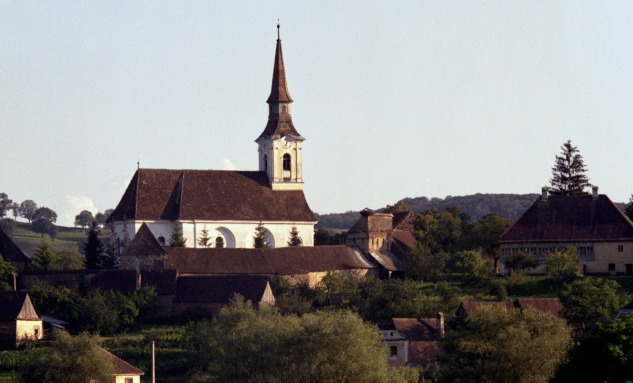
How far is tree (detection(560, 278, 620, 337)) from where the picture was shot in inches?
2518

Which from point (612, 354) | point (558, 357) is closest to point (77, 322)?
point (558, 357)

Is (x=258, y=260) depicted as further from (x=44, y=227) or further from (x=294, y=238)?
(x=44, y=227)

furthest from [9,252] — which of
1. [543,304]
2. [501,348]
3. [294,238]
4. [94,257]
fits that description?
[501,348]

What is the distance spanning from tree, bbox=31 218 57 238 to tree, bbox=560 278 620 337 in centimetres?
13745

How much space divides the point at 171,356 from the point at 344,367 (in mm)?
19072

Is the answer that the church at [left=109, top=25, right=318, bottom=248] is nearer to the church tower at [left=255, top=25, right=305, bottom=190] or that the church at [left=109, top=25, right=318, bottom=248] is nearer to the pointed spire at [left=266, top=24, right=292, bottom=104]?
the church tower at [left=255, top=25, right=305, bottom=190]

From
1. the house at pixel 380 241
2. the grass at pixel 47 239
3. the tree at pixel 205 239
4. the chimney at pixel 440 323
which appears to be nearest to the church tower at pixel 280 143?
the house at pixel 380 241

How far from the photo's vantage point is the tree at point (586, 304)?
64.0m

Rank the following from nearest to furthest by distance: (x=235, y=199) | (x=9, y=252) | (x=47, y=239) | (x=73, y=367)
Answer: (x=73, y=367), (x=9, y=252), (x=235, y=199), (x=47, y=239)

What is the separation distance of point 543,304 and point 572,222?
15.9m

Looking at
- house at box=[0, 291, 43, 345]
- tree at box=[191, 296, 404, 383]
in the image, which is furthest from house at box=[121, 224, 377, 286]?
tree at box=[191, 296, 404, 383]

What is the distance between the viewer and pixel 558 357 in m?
50.0

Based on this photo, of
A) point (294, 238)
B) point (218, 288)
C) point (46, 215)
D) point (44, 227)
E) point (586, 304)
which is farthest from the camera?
point (46, 215)

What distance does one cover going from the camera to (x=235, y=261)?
8188cm
